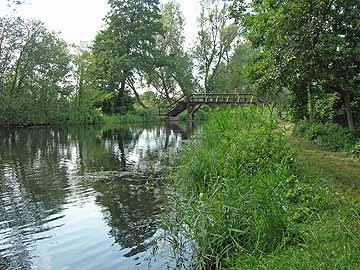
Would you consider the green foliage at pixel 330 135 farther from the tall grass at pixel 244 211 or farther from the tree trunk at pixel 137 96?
the tree trunk at pixel 137 96

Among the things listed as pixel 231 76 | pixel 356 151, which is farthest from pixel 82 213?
pixel 231 76

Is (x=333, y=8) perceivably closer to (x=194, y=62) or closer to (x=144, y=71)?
(x=144, y=71)

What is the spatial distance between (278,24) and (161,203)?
5.29 meters

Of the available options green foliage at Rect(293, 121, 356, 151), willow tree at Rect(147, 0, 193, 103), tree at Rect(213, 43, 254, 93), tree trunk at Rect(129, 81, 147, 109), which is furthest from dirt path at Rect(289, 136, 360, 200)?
tree at Rect(213, 43, 254, 93)

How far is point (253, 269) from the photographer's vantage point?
377 centimetres

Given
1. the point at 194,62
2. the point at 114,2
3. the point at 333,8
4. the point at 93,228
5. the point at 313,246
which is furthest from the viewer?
the point at 194,62

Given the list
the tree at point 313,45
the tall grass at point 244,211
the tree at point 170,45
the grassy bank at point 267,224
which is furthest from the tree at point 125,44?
the grassy bank at point 267,224

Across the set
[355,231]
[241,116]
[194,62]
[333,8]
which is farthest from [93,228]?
[194,62]

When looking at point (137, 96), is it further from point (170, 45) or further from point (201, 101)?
point (201, 101)

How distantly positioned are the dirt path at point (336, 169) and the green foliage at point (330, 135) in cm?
58

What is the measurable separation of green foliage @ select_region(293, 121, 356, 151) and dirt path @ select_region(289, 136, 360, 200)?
58 centimetres

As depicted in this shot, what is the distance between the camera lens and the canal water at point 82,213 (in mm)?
5250

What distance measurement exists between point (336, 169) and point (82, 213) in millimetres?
4992

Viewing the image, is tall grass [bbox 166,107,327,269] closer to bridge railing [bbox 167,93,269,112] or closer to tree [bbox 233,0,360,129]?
tree [bbox 233,0,360,129]
